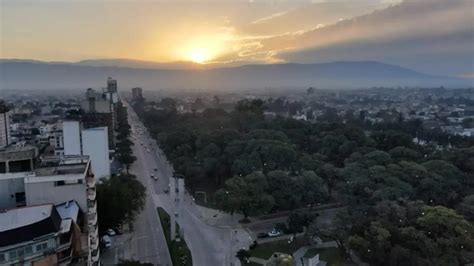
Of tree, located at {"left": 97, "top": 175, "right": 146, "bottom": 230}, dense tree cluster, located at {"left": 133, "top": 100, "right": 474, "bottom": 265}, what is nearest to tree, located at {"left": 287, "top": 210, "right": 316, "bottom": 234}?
dense tree cluster, located at {"left": 133, "top": 100, "right": 474, "bottom": 265}

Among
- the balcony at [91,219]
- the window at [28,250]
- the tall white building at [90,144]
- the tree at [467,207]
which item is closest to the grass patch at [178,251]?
the balcony at [91,219]

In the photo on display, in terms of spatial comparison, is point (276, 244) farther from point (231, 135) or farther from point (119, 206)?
point (231, 135)

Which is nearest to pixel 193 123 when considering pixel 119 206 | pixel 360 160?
pixel 360 160

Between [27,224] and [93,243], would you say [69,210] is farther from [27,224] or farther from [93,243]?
[27,224]

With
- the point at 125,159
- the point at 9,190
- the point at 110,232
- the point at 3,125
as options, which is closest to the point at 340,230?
the point at 110,232

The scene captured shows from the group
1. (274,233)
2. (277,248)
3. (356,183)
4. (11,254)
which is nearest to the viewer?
(11,254)
